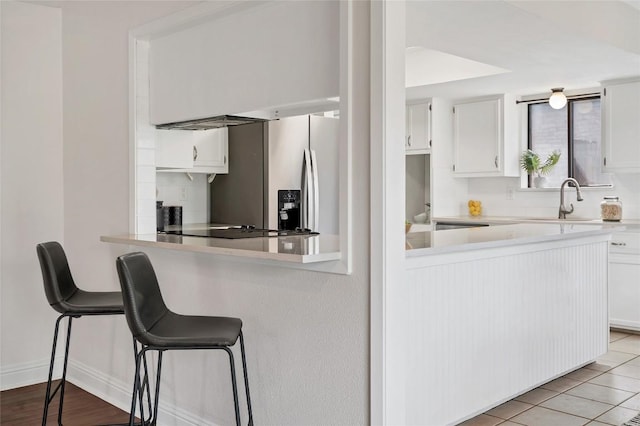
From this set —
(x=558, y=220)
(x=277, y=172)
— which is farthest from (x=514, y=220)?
(x=277, y=172)

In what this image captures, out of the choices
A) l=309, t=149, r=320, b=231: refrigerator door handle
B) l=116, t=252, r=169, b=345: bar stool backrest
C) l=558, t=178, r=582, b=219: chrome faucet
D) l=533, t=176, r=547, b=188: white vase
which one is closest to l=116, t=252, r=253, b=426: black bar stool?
l=116, t=252, r=169, b=345: bar stool backrest

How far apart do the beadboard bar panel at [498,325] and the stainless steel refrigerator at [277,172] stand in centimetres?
157

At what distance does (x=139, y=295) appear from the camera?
231 centimetres

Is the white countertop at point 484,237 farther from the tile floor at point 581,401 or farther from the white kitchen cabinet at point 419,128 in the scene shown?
the white kitchen cabinet at point 419,128

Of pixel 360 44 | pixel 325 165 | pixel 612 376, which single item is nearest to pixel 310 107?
pixel 360 44

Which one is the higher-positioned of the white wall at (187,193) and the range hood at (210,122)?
the range hood at (210,122)

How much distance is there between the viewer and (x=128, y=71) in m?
3.33

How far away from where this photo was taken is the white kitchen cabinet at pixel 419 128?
245 inches

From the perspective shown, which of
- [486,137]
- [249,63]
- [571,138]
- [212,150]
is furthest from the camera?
[486,137]

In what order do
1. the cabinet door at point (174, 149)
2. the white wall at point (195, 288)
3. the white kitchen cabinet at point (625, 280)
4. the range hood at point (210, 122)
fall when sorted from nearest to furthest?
the white wall at point (195, 288) → the range hood at point (210, 122) → the cabinet door at point (174, 149) → the white kitchen cabinet at point (625, 280)

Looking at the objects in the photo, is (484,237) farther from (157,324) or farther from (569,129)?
(569,129)

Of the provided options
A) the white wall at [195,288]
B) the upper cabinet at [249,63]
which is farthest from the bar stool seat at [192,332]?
the upper cabinet at [249,63]

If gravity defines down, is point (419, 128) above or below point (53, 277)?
above

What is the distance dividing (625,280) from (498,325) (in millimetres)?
2481
